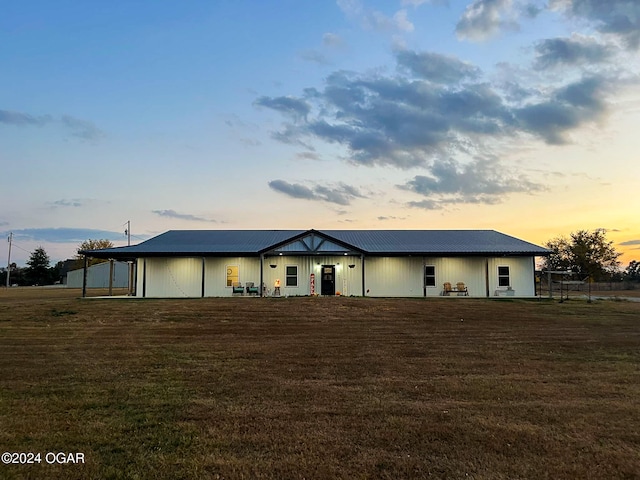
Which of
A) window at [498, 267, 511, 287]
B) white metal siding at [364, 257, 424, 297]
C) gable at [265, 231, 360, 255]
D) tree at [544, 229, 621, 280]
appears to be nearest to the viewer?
gable at [265, 231, 360, 255]

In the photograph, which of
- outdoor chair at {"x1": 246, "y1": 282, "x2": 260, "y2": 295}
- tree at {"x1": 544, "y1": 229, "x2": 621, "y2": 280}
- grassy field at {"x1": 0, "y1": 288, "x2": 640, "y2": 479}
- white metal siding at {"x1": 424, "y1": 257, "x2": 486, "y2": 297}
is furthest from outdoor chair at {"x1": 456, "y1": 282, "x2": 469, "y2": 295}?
tree at {"x1": 544, "y1": 229, "x2": 621, "y2": 280}

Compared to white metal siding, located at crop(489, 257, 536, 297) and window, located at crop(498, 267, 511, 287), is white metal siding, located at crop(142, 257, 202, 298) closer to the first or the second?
white metal siding, located at crop(489, 257, 536, 297)

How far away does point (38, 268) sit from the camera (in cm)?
7612

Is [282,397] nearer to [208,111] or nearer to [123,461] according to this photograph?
[123,461]

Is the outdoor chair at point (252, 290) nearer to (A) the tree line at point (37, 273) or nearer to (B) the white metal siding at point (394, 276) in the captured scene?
(B) the white metal siding at point (394, 276)

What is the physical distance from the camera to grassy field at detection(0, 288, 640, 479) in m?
4.62

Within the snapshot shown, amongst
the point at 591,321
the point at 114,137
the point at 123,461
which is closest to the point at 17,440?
the point at 123,461

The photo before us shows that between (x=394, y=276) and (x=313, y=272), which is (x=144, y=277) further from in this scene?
(x=394, y=276)

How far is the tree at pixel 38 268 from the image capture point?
76.0m

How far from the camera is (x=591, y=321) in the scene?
16141 millimetres

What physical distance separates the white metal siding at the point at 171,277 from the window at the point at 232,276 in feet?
5.51

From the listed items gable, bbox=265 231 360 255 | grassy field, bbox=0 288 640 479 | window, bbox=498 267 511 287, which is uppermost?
gable, bbox=265 231 360 255

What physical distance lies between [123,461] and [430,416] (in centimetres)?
373

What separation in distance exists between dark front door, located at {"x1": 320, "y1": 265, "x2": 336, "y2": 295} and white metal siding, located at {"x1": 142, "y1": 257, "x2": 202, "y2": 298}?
7326mm
